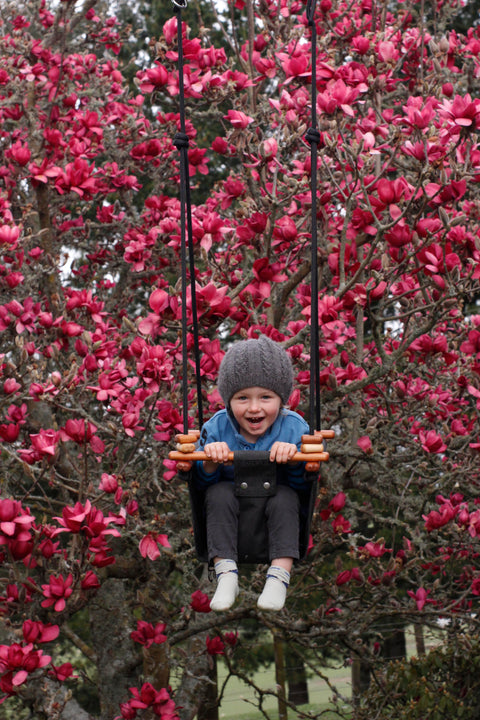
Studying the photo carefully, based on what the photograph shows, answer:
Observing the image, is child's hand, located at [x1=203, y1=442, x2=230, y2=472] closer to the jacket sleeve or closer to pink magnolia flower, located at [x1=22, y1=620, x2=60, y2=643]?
the jacket sleeve

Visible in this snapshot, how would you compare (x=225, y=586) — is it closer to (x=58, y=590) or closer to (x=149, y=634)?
(x=58, y=590)

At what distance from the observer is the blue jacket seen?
2.32 meters

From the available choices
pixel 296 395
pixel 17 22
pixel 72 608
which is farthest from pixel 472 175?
pixel 17 22

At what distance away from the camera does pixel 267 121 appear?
405cm

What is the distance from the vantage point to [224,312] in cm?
292

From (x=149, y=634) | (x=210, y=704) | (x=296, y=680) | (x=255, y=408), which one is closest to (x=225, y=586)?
(x=255, y=408)

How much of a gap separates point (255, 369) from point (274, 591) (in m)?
0.61

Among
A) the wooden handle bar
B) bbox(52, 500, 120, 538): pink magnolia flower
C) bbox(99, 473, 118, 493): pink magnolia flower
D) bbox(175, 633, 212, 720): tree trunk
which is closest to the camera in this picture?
the wooden handle bar

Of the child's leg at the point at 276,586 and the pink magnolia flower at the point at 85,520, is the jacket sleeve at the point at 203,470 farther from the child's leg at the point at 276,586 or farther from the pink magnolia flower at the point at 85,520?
the pink magnolia flower at the point at 85,520

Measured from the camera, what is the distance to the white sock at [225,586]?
208cm

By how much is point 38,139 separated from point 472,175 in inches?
113

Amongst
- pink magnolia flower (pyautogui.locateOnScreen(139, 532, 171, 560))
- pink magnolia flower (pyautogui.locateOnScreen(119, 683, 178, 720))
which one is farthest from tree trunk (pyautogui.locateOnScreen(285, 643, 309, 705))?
pink magnolia flower (pyautogui.locateOnScreen(139, 532, 171, 560))

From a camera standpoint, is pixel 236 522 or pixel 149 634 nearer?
pixel 236 522

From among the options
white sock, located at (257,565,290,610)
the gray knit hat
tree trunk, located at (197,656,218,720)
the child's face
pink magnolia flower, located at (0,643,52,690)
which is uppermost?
the gray knit hat
